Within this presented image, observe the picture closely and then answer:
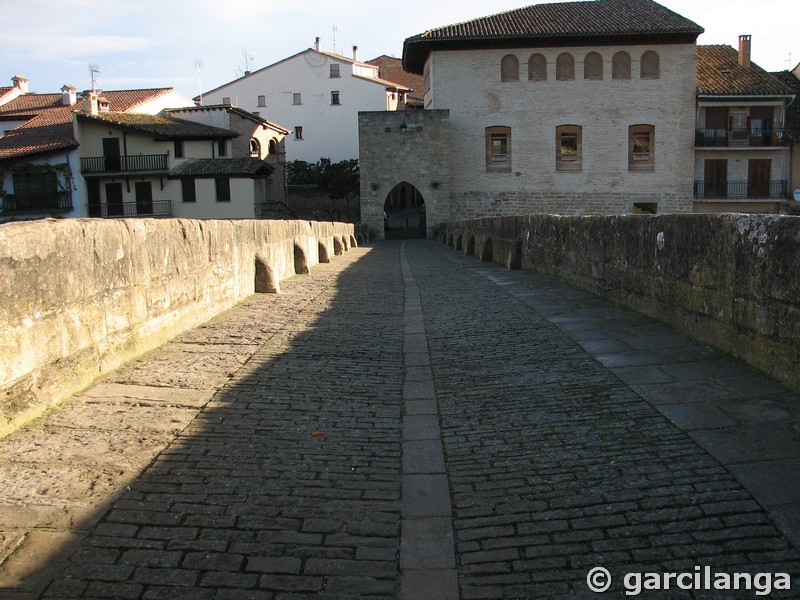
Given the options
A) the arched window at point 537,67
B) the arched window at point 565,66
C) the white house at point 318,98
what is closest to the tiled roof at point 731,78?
the arched window at point 565,66

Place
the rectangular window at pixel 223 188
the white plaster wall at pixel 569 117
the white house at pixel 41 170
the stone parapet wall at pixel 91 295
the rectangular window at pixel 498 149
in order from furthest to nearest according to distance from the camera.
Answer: the rectangular window at pixel 223 188 < the white house at pixel 41 170 < the rectangular window at pixel 498 149 < the white plaster wall at pixel 569 117 < the stone parapet wall at pixel 91 295

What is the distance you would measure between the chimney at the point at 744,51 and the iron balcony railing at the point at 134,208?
123 feet

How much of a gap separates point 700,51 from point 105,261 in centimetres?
5070

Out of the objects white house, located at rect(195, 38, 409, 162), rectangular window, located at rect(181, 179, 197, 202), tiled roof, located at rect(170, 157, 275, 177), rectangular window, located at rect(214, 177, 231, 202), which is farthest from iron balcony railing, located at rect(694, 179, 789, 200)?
rectangular window, located at rect(181, 179, 197, 202)

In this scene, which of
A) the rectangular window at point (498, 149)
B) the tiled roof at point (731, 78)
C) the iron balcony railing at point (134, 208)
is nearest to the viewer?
the rectangular window at point (498, 149)

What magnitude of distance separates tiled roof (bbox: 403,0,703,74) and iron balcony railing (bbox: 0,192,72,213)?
76.7 ft

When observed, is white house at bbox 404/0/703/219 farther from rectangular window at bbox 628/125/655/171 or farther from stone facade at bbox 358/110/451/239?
stone facade at bbox 358/110/451/239

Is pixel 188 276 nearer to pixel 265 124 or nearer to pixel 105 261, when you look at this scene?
pixel 105 261

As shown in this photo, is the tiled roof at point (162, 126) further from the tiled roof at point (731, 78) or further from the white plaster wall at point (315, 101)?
the tiled roof at point (731, 78)

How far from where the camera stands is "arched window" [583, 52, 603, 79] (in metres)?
41.1

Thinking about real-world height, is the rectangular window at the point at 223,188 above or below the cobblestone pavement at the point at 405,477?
above

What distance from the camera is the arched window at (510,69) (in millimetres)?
41094

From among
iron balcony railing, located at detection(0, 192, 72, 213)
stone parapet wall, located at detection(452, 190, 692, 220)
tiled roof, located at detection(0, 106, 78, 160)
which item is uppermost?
tiled roof, located at detection(0, 106, 78, 160)

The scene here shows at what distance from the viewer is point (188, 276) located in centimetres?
667
